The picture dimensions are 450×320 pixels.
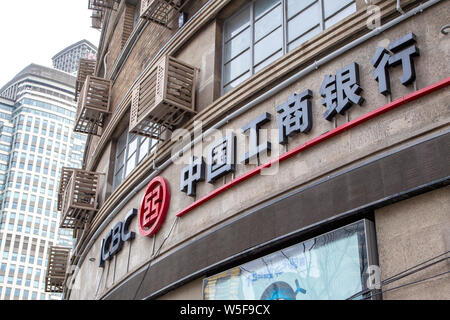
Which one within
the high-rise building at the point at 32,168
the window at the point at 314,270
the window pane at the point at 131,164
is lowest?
the window at the point at 314,270

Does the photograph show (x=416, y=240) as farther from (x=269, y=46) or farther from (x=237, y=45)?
(x=237, y=45)

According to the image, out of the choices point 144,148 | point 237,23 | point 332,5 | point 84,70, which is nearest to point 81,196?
point 144,148

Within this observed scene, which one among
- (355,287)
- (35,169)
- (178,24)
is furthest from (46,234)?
(355,287)

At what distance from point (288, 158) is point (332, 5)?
287cm

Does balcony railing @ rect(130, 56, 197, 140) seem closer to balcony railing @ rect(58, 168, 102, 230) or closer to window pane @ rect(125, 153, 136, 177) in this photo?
window pane @ rect(125, 153, 136, 177)

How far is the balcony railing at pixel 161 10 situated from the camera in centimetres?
1477

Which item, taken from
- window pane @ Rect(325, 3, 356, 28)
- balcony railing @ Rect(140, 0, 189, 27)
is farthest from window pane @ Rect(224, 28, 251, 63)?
balcony railing @ Rect(140, 0, 189, 27)

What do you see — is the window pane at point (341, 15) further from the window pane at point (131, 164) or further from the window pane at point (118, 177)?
the window pane at point (118, 177)

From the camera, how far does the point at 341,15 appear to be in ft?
33.6

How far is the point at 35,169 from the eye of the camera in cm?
11312

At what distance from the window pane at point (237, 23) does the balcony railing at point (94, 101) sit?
6369 mm

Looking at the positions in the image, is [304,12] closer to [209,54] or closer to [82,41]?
[209,54]

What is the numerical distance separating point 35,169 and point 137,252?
105 metres

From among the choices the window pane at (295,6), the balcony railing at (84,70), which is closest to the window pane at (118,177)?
the window pane at (295,6)
